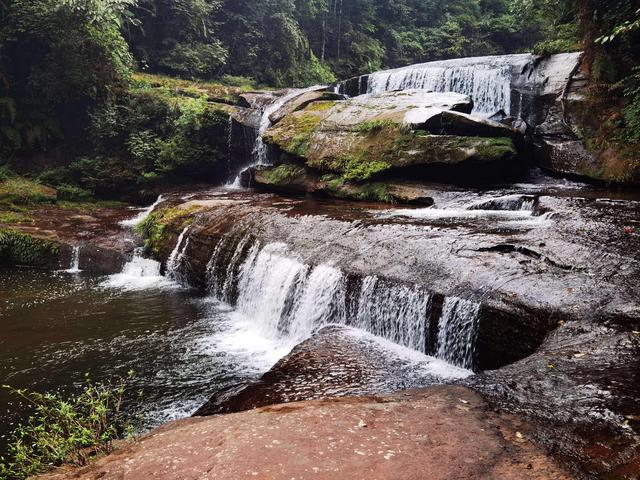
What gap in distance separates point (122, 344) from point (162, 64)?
1819cm

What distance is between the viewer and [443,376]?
202 inches

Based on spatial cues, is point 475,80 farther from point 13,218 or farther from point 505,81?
point 13,218

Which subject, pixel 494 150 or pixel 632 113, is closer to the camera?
pixel 632 113

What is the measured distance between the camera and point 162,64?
2159 cm

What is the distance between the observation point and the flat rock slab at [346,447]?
260cm

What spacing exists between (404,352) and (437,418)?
2.60 metres

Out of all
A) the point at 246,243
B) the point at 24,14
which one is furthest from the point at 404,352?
the point at 24,14

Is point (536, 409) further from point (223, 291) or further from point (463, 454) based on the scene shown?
point (223, 291)

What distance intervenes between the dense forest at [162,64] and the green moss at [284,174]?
388cm

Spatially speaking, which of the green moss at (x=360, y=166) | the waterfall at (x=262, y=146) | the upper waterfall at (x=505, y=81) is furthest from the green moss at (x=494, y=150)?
the waterfall at (x=262, y=146)

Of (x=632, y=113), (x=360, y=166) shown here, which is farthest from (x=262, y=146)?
(x=632, y=113)

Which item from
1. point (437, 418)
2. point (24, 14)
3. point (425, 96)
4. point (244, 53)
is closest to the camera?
point (437, 418)

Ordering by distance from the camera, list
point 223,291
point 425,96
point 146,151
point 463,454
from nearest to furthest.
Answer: point 463,454
point 223,291
point 425,96
point 146,151

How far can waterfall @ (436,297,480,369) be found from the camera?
5.36m
